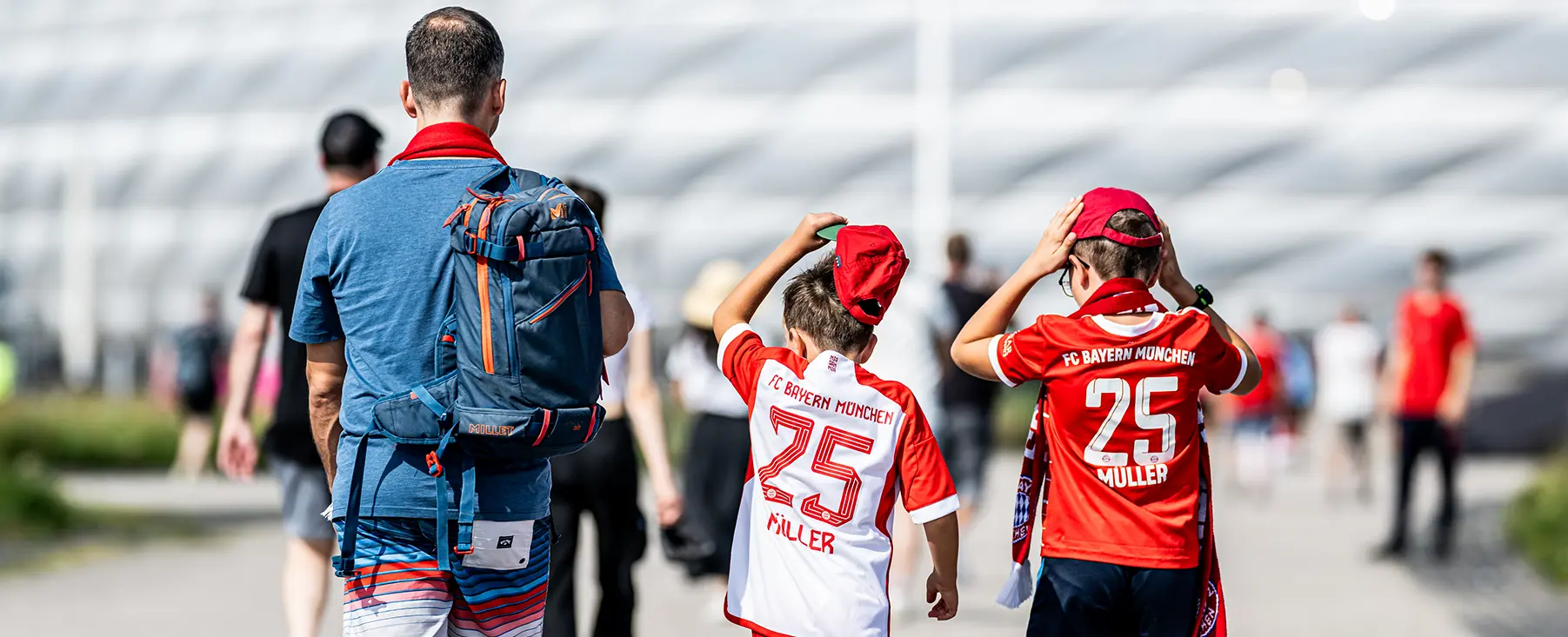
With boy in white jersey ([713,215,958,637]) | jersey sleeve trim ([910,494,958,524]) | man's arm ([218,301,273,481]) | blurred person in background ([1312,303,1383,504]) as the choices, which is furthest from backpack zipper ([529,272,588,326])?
blurred person in background ([1312,303,1383,504])

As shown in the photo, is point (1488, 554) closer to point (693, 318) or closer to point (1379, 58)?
point (693, 318)

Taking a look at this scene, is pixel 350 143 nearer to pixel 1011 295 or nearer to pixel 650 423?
pixel 650 423

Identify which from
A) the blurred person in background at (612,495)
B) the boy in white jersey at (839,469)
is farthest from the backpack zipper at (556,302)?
the blurred person in background at (612,495)

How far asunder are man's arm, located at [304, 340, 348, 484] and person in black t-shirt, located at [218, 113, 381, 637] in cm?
195

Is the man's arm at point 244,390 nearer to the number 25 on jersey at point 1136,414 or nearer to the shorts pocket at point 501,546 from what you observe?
the shorts pocket at point 501,546

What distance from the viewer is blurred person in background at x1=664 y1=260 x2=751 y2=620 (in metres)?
7.02

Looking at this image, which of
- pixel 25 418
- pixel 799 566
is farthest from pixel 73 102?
pixel 799 566

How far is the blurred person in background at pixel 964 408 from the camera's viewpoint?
9266 millimetres

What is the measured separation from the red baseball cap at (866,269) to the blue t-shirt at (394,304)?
2.65 feet

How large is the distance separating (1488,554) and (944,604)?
27.2ft

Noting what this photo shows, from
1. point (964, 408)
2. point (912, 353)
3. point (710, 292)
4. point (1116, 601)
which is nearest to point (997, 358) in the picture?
point (1116, 601)

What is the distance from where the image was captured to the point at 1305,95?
2219 cm

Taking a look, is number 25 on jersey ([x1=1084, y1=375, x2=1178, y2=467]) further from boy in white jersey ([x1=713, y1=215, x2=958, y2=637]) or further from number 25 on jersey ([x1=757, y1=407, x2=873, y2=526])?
number 25 on jersey ([x1=757, y1=407, x2=873, y2=526])

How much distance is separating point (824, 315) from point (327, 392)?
3.59 feet
